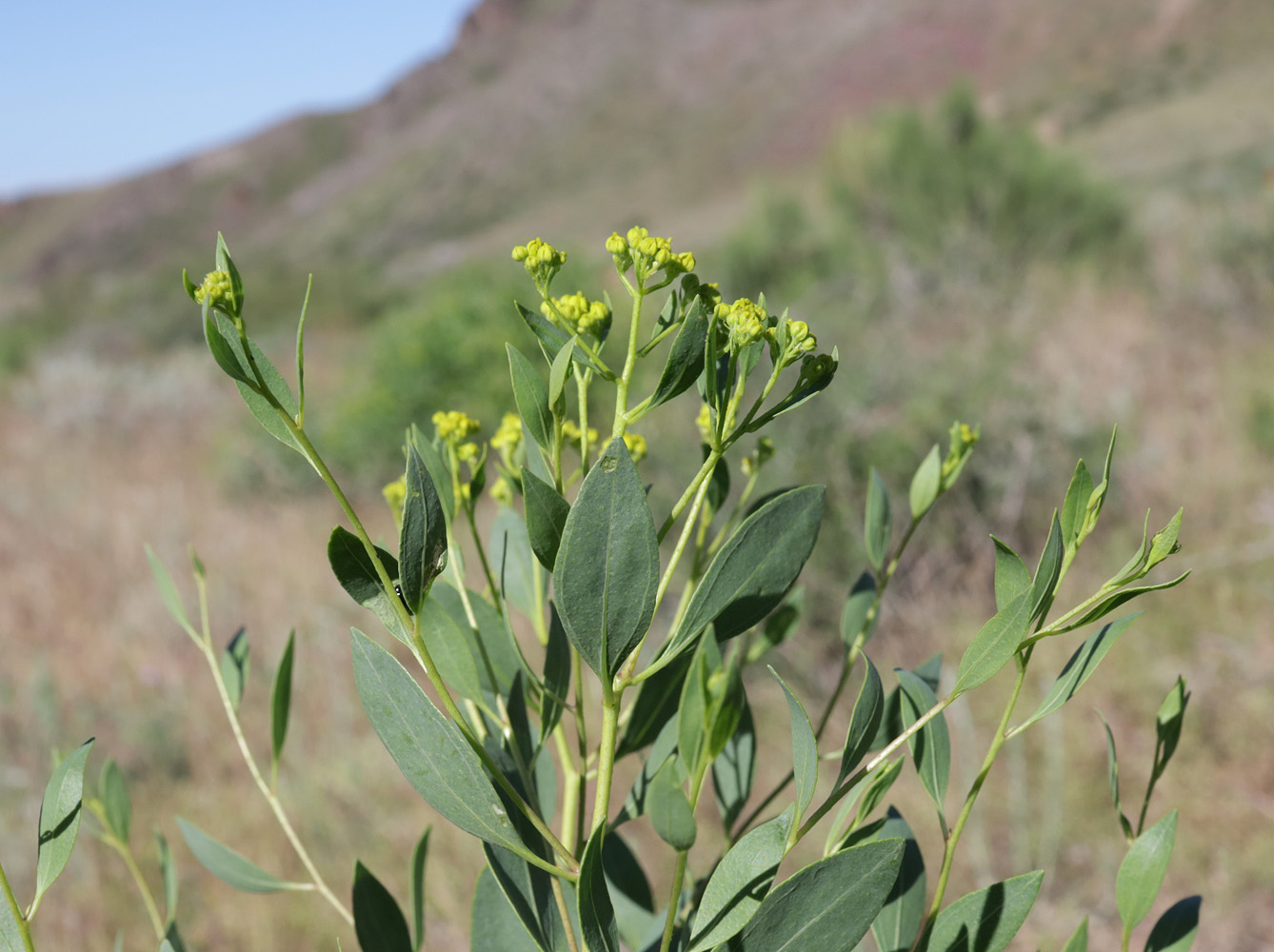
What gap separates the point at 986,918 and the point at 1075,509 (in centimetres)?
18

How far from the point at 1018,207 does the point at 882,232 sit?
3.44 ft

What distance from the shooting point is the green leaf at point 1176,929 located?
0.43 m

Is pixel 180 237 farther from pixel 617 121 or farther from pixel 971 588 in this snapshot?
pixel 971 588

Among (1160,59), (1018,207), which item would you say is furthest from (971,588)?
(1160,59)

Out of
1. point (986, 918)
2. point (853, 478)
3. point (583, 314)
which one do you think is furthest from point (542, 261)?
point (853, 478)

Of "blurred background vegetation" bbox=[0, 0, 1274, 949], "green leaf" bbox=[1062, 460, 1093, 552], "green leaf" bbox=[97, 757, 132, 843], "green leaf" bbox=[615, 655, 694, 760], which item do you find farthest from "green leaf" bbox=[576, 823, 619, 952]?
"blurred background vegetation" bbox=[0, 0, 1274, 949]

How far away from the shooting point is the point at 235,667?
524 mm

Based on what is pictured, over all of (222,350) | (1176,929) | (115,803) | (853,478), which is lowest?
(853,478)

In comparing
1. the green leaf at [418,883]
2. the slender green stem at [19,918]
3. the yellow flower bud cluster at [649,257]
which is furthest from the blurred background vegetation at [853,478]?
the slender green stem at [19,918]

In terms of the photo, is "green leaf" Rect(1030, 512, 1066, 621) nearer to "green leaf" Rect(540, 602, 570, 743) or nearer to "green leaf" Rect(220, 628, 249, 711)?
"green leaf" Rect(540, 602, 570, 743)

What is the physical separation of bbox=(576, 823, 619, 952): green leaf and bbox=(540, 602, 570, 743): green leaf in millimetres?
107

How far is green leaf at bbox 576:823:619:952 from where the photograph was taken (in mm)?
310

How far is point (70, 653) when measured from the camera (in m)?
3.30

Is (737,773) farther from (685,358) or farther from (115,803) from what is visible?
(115,803)
